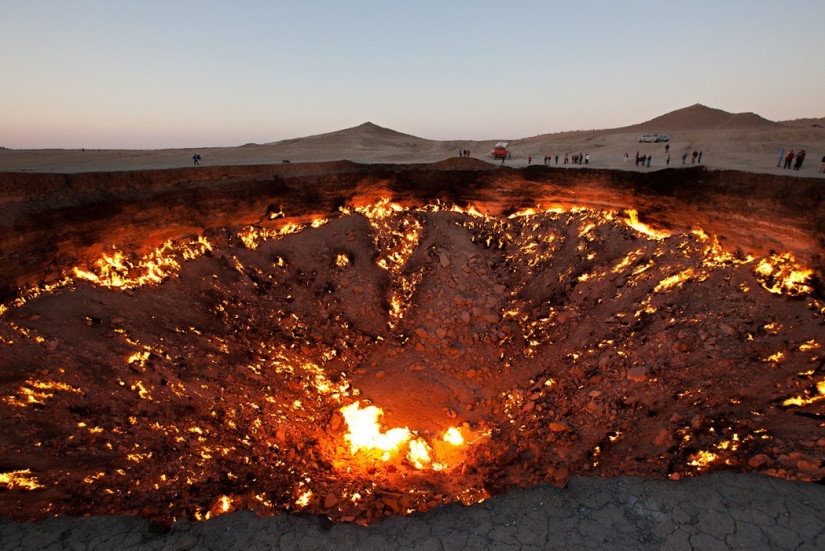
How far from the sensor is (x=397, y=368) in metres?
11.0

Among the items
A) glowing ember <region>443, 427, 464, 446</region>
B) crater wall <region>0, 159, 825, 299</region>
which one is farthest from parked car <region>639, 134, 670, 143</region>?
glowing ember <region>443, 427, 464, 446</region>

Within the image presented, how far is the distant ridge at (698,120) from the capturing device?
134ft

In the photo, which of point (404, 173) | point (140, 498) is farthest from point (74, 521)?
point (404, 173)

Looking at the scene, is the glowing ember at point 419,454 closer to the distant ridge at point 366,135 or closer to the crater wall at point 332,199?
the crater wall at point 332,199

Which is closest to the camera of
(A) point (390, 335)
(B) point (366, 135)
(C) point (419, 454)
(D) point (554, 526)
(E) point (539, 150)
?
(D) point (554, 526)

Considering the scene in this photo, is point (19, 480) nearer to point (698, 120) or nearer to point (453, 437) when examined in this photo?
point (453, 437)

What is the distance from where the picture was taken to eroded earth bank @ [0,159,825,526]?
6.37 metres

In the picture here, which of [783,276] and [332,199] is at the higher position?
[332,199]

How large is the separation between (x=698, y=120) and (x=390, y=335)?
164 ft

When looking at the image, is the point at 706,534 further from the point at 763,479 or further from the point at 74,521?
the point at 74,521

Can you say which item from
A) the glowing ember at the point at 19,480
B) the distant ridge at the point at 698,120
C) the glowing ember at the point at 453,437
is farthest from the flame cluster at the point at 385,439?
the distant ridge at the point at 698,120

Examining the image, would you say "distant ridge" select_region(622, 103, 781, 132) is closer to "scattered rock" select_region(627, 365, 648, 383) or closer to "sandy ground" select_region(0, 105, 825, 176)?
"sandy ground" select_region(0, 105, 825, 176)

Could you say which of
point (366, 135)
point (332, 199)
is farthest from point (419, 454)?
point (366, 135)

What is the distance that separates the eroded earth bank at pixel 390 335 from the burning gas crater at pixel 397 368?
1.9 inches
